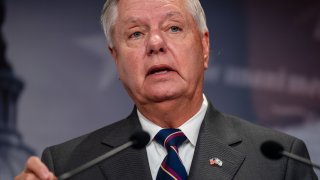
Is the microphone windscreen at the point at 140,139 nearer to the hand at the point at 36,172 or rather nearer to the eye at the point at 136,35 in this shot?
the hand at the point at 36,172

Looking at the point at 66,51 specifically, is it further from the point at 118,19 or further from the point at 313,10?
the point at 313,10

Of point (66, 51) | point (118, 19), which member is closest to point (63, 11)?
point (66, 51)

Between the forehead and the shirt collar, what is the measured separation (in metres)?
0.30

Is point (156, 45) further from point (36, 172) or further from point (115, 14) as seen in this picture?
point (36, 172)

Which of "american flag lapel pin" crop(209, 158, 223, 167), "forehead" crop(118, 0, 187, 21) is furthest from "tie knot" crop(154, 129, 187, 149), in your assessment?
"forehead" crop(118, 0, 187, 21)

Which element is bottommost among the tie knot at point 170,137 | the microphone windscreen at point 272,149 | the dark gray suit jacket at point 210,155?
the dark gray suit jacket at point 210,155

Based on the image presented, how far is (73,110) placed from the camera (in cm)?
273

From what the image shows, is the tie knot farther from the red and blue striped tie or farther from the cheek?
the cheek

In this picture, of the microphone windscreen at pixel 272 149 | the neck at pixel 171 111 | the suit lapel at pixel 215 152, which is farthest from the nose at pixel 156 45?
the microphone windscreen at pixel 272 149

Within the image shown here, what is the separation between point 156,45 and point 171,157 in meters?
0.32

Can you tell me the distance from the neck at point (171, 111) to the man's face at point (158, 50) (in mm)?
21

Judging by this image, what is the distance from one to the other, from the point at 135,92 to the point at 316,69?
1112 millimetres

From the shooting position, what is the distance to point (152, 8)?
6.41 ft

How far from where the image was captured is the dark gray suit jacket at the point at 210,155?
5.95 feet
